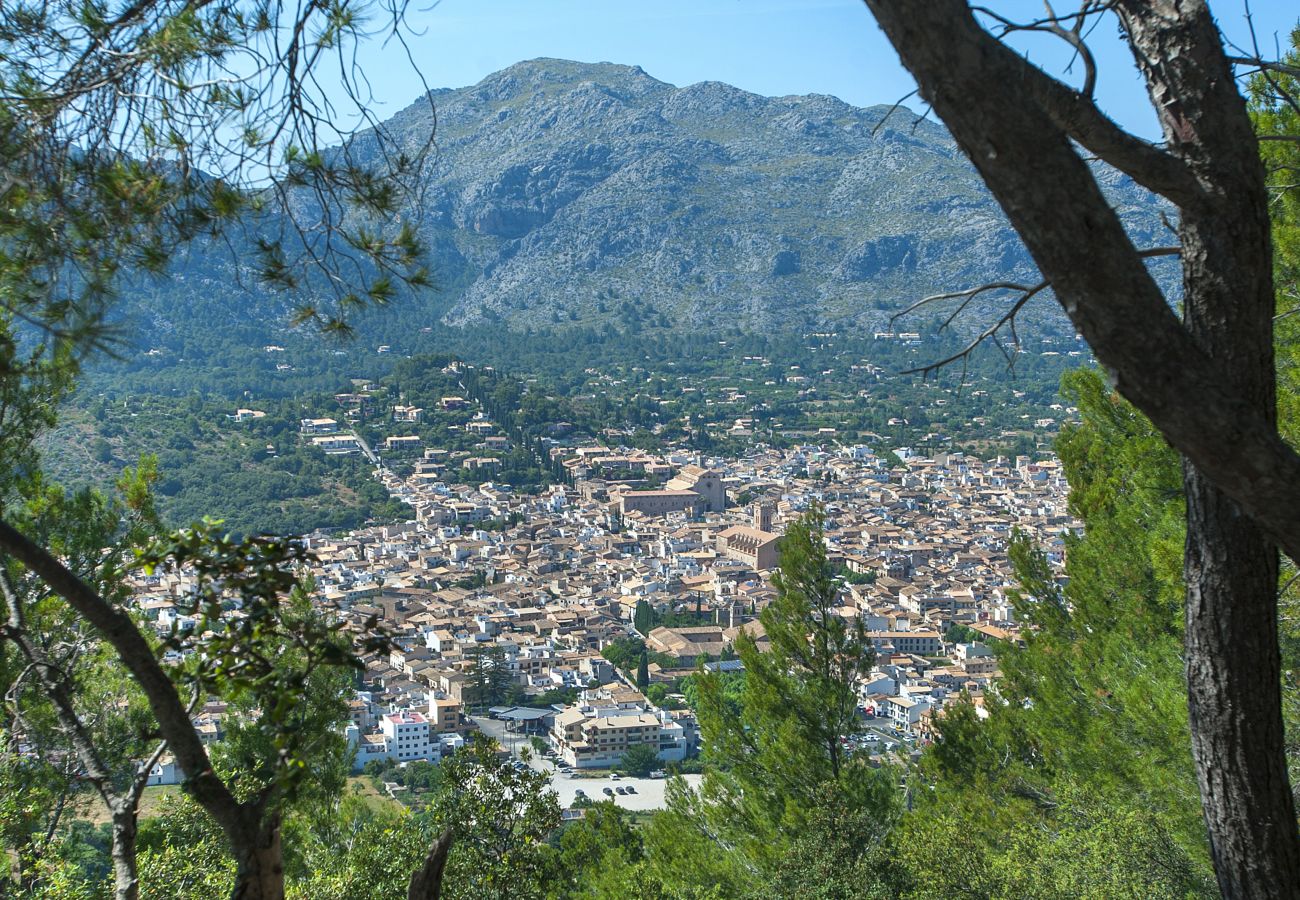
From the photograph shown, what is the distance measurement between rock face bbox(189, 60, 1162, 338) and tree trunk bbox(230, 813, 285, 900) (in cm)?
6852

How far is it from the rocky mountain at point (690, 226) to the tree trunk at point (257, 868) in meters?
68.9

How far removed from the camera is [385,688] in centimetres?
2233

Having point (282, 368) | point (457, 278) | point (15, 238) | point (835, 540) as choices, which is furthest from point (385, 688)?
point (457, 278)

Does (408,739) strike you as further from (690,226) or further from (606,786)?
(690,226)

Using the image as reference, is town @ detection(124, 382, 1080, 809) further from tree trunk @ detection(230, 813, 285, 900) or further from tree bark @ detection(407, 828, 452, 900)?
tree trunk @ detection(230, 813, 285, 900)

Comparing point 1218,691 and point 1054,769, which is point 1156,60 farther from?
point 1054,769

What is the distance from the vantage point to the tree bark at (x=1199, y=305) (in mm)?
1240

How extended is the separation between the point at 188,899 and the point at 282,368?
56576 millimetres

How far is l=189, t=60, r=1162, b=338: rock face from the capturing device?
243 ft

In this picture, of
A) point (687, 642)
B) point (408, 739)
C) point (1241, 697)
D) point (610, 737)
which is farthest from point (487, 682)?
point (1241, 697)

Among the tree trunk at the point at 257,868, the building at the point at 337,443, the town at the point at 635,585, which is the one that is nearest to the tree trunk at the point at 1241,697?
the tree trunk at the point at 257,868

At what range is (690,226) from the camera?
77625 millimetres

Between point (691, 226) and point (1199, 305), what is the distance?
255 feet

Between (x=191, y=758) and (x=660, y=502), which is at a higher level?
(x=191, y=758)
